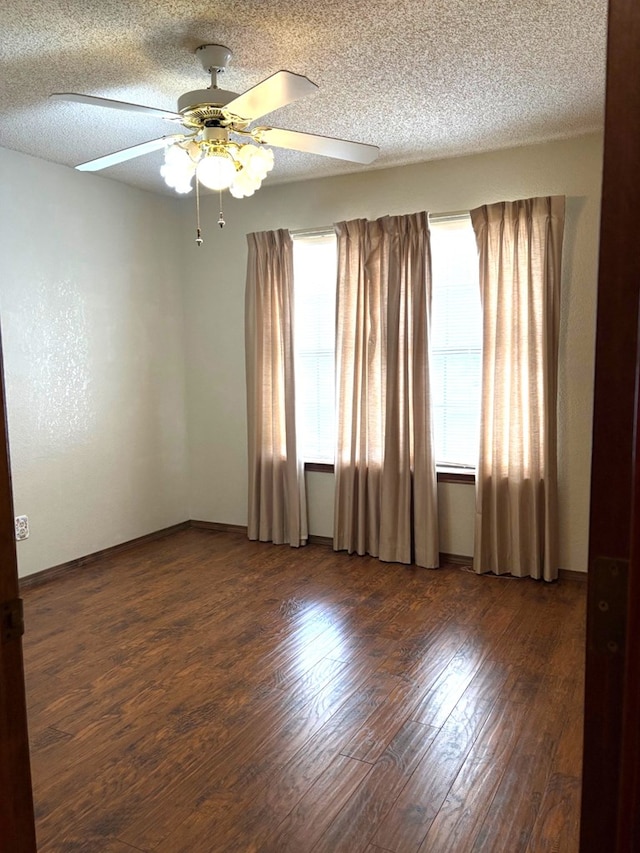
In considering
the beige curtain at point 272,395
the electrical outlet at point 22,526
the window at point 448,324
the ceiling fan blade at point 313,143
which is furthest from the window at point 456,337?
the electrical outlet at point 22,526

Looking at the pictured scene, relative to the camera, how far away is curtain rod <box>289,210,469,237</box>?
4125 millimetres

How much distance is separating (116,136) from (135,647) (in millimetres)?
2804

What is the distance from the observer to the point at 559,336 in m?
3.86

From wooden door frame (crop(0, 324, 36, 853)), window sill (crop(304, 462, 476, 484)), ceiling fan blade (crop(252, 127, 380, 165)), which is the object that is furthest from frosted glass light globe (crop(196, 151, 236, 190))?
window sill (crop(304, 462, 476, 484))

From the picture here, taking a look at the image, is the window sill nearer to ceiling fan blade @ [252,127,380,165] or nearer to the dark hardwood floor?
the dark hardwood floor

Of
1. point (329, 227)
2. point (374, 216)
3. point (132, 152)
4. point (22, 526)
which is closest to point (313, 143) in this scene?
point (132, 152)

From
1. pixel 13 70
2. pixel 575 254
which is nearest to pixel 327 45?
pixel 13 70

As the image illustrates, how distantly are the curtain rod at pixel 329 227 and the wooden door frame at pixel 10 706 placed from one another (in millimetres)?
3715

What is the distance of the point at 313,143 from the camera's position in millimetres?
2699

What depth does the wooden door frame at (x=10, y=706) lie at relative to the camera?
2.98ft

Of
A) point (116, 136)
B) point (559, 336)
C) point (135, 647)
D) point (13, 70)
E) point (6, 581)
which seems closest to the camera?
point (6, 581)

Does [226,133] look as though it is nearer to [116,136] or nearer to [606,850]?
[116,136]

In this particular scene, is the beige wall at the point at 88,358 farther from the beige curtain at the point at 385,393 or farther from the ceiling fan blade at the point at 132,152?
the beige curtain at the point at 385,393

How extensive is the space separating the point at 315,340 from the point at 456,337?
1.09 metres
